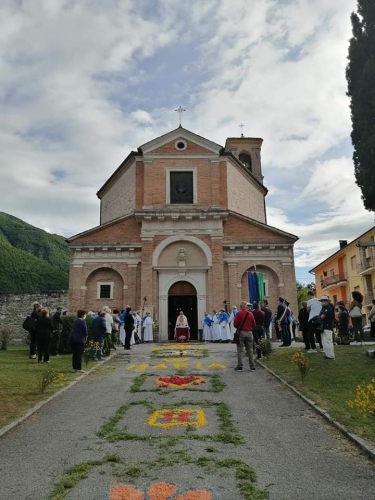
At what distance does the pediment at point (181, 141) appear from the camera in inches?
1052

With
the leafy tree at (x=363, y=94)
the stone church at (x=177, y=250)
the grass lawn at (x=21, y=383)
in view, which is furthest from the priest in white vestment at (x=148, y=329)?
the leafy tree at (x=363, y=94)

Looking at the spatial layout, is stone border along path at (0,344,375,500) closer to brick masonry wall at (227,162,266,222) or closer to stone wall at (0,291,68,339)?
brick masonry wall at (227,162,266,222)

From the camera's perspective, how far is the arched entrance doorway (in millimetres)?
24844

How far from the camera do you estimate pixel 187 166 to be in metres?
26.6

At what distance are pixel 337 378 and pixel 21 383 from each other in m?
7.33

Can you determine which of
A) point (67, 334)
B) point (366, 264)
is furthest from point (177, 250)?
point (366, 264)

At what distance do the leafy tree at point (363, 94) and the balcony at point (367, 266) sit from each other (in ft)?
97.8

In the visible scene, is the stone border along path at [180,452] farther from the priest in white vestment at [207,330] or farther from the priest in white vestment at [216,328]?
the priest in white vestment at [207,330]

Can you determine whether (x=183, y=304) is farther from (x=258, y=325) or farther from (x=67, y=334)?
(x=258, y=325)

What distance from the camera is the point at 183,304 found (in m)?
25.1

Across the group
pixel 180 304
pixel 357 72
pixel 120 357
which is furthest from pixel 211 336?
pixel 357 72

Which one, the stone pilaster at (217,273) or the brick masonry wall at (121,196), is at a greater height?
the brick masonry wall at (121,196)

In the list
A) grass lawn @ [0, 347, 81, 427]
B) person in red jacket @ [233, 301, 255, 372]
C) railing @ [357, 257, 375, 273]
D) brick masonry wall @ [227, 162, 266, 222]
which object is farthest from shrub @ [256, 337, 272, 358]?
railing @ [357, 257, 375, 273]

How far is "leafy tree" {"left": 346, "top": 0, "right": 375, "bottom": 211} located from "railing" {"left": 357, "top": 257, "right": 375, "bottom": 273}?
30.0 m
